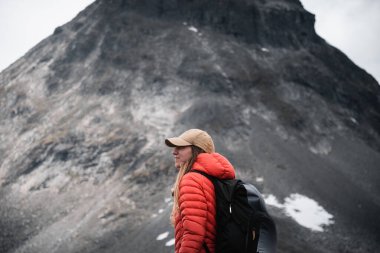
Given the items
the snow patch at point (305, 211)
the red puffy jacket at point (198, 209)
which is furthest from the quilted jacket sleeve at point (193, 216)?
the snow patch at point (305, 211)

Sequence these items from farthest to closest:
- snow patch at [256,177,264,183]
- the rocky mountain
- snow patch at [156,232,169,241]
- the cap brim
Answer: snow patch at [256,177,264,183] < the rocky mountain < snow patch at [156,232,169,241] < the cap brim

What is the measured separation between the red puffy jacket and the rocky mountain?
18514 mm

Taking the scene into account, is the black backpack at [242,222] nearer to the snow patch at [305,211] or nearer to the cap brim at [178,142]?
the cap brim at [178,142]

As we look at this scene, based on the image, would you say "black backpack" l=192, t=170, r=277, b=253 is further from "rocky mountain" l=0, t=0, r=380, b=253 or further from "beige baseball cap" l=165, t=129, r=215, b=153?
"rocky mountain" l=0, t=0, r=380, b=253

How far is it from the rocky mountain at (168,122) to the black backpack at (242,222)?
60.7 feet

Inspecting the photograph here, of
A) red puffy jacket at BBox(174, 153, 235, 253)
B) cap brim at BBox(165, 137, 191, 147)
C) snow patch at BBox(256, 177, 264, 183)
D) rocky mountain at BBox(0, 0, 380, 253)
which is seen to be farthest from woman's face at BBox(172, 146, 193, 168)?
snow patch at BBox(256, 177, 264, 183)

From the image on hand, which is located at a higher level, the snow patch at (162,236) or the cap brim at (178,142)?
the cap brim at (178,142)

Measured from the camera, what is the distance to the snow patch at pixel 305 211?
1273 inches

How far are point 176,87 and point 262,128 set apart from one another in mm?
15003

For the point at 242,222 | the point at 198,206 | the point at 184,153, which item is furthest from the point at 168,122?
the point at 242,222

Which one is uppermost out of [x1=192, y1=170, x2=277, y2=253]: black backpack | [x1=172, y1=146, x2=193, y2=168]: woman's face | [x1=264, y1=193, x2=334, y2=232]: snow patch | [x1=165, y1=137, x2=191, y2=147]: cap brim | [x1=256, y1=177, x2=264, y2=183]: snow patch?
[x1=165, y1=137, x2=191, y2=147]: cap brim

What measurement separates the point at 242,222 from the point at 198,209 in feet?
1.58

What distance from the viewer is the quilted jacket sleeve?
3.70 meters

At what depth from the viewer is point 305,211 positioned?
3425 centimetres
